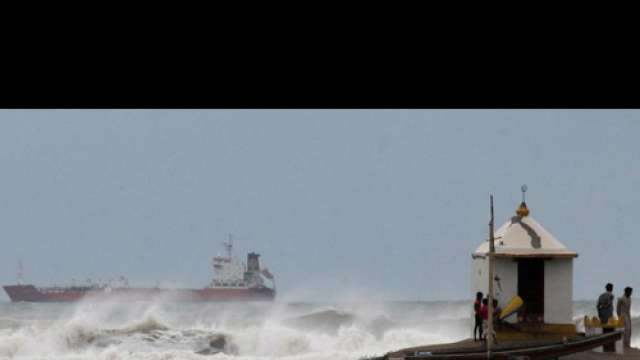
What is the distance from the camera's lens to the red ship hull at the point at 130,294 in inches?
3617

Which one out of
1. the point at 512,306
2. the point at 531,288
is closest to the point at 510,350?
the point at 512,306

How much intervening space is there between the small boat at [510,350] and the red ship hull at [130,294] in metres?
77.0

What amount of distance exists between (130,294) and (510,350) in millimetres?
86223

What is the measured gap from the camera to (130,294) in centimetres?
9725

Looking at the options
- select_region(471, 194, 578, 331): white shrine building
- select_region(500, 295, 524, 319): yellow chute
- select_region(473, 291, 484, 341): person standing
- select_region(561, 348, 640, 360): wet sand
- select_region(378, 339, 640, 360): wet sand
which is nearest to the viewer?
select_region(378, 339, 640, 360): wet sand

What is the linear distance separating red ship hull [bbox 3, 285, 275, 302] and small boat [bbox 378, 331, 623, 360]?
253 feet

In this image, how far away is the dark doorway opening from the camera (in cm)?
1642

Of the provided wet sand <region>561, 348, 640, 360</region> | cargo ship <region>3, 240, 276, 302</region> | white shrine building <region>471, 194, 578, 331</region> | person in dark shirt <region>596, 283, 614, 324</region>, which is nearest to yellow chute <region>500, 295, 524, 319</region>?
white shrine building <region>471, 194, 578, 331</region>

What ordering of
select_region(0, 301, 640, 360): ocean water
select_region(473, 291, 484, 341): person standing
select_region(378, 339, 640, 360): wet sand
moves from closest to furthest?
1. select_region(378, 339, 640, 360): wet sand
2. select_region(473, 291, 484, 341): person standing
3. select_region(0, 301, 640, 360): ocean water

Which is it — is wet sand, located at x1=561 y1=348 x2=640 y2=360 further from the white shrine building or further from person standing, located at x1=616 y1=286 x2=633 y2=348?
the white shrine building

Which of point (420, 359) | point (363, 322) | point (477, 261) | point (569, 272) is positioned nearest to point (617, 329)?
point (569, 272)
